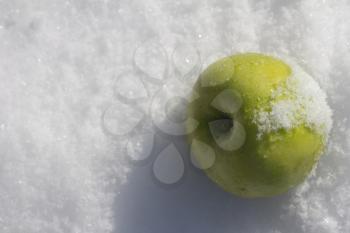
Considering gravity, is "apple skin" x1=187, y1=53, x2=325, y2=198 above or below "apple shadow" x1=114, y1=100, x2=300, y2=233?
above

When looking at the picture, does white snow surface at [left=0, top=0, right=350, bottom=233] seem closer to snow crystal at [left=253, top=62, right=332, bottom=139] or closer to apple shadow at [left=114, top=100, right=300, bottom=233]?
apple shadow at [left=114, top=100, right=300, bottom=233]

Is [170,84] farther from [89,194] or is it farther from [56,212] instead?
[56,212]

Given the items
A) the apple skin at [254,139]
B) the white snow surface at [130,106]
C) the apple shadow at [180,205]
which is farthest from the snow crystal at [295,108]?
the apple shadow at [180,205]

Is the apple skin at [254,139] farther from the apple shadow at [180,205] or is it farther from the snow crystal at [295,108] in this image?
the apple shadow at [180,205]

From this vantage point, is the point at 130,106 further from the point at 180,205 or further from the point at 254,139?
the point at 254,139

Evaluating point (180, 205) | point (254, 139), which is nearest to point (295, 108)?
point (254, 139)

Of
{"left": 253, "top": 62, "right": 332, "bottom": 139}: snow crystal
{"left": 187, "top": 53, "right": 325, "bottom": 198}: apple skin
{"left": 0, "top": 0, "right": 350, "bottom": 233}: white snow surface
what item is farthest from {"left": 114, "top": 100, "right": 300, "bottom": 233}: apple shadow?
{"left": 253, "top": 62, "right": 332, "bottom": 139}: snow crystal

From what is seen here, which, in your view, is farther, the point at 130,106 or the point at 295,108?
the point at 130,106
